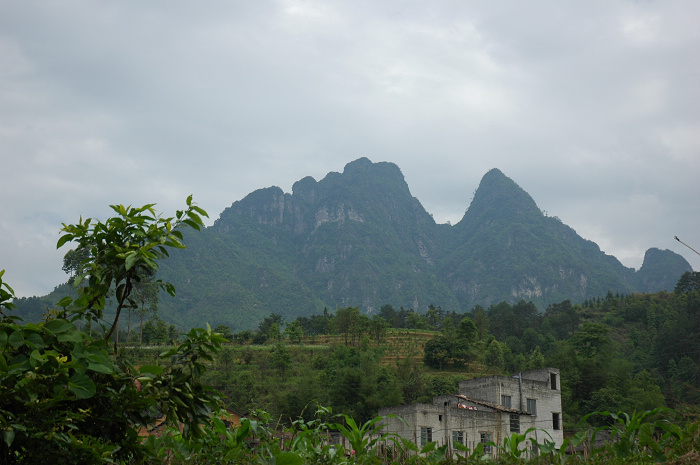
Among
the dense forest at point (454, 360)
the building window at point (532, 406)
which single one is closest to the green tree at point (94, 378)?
the dense forest at point (454, 360)

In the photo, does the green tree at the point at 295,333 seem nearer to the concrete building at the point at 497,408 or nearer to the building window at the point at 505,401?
the concrete building at the point at 497,408

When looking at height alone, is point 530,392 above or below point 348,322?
below

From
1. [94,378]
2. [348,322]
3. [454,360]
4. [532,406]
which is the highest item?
[94,378]

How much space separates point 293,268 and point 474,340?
13074 cm

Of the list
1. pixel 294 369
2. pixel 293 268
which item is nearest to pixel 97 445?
pixel 294 369

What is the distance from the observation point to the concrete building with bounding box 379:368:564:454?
2292 cm

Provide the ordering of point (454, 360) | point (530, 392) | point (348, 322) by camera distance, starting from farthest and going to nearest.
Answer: point (348, 322)
point (454, 360)
point (530, 392)

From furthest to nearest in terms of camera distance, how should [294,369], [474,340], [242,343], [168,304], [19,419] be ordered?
1. [168,304]
2. [242,343]
3. [474,340]
4. [294,369]
5. [19,419]

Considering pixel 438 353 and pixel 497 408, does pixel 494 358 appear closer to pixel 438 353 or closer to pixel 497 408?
pixel 438 353

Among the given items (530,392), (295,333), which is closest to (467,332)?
(295,333)

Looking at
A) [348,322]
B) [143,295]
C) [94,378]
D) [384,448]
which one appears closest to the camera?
[94,378]

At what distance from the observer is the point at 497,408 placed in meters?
25.6

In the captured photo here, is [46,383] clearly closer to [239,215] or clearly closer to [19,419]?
[19,419]

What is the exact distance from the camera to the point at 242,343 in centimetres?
6262
